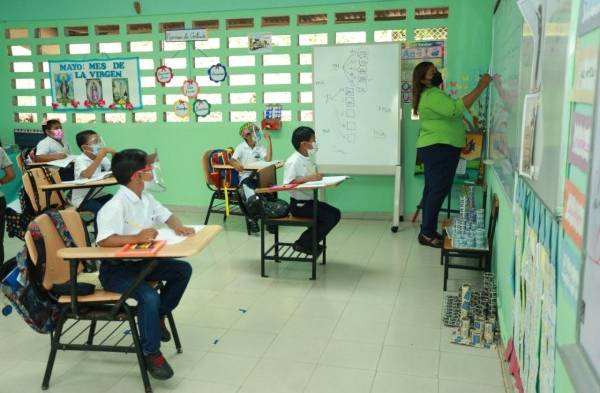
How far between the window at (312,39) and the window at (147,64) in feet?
6.23

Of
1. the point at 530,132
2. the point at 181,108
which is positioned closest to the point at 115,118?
the point at 181,108

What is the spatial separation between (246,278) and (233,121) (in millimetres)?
2857

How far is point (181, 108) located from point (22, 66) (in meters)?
2.31

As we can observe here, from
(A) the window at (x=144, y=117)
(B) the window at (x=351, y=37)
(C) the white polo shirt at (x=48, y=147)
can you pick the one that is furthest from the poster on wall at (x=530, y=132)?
(A) the window at (x=144, y=117)

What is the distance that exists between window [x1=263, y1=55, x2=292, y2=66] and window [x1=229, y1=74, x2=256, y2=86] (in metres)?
0.24

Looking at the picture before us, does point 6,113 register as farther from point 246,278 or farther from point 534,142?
point 534,142

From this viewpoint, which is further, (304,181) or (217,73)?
(217,73)

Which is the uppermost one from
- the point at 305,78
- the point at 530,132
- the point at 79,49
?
the point at 79,49

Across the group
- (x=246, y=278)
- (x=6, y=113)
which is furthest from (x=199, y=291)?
(x=6, y=113)

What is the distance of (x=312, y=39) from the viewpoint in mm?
6391

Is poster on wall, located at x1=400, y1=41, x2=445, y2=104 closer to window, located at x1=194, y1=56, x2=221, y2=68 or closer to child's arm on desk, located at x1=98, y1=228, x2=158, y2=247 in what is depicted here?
window, located at x1=194, y1=56, x2=221, y2=68

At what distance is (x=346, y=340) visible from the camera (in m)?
3.26

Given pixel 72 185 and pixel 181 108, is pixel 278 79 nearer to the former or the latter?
pixel 181 108

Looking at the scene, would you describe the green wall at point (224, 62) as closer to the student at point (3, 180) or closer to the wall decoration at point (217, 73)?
the wall decoration at point (217, 73)
